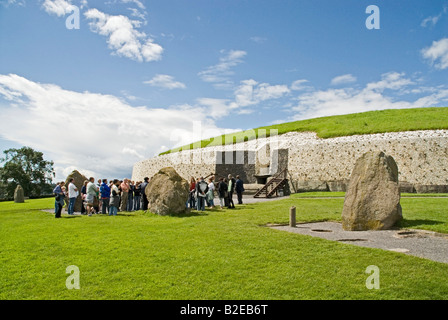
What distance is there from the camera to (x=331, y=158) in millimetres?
27766

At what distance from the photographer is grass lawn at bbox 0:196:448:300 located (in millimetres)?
5391

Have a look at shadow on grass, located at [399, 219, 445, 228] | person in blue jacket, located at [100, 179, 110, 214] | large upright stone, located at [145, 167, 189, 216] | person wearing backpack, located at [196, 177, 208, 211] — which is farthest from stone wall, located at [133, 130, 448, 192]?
person in blue jacket, located at [100, 179, 110, 214]

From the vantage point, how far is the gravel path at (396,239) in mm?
7340

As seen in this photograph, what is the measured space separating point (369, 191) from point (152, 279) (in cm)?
790

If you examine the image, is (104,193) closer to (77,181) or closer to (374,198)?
(77,181)

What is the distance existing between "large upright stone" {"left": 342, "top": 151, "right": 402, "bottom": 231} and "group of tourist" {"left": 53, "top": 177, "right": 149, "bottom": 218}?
1070 cm

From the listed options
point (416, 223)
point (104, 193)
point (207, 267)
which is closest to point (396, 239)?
point (416, 223)

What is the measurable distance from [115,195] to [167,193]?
9.99 feet

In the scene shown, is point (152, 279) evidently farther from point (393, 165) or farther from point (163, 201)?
point (393, 165)

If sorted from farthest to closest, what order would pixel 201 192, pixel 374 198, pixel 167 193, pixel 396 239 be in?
pixel 201 192, pixel 167 193, pixel 374 198, pixel 396 239

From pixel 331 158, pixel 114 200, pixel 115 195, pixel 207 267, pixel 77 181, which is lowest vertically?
pixel 207 267

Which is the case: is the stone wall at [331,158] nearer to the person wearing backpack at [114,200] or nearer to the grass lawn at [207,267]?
the grass lawn at [207,267]

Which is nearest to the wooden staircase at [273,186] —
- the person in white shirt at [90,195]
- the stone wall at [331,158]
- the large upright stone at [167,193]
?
the stone wall at [331,158]
